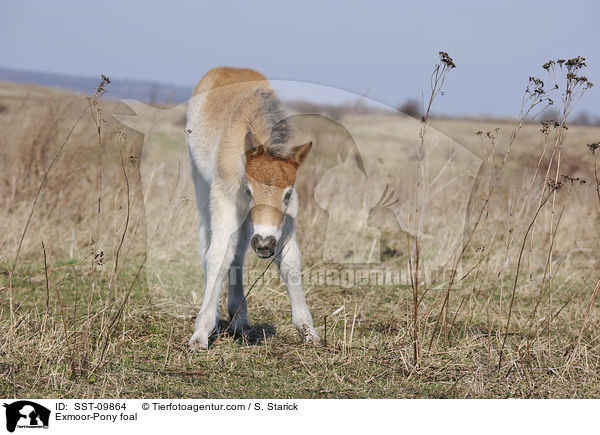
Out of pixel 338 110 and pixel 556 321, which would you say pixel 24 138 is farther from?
pixel 556 321

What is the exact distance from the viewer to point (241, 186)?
507 centimetres

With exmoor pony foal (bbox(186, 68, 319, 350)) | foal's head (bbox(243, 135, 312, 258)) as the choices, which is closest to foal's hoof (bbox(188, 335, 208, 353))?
exmoor pony foal (bbox(186, 68, 319, 350))

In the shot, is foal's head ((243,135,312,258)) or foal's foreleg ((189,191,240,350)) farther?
foal's foreleg ((189,191,240,350))

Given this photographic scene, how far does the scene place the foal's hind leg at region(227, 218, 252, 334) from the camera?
5.75m

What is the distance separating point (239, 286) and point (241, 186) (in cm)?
149

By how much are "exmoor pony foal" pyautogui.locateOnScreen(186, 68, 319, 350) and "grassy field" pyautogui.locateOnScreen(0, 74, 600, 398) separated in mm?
428

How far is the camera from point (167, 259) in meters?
8.36

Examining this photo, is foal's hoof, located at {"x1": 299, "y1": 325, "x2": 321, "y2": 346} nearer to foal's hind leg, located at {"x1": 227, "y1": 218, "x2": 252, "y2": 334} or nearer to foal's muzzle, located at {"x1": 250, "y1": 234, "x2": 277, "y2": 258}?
foal's hind leg, located at {"x1": 227, "y1": 218, "x2": 252, "y2": 334}

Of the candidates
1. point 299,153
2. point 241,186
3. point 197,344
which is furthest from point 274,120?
point 197,344
